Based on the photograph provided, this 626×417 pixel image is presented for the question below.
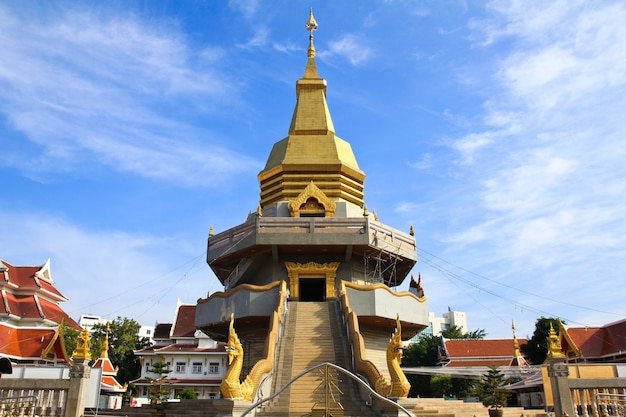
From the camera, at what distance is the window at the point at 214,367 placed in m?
41.4

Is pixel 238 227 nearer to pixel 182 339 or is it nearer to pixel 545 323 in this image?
pixel 182 339

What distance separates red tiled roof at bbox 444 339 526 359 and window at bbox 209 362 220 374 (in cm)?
1982

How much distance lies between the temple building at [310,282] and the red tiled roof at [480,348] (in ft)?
62.6

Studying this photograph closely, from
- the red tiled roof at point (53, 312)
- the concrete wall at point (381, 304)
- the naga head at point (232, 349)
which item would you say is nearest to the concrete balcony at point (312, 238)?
the concrete wall at point (381, 304)

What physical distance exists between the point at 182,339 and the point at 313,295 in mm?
21163

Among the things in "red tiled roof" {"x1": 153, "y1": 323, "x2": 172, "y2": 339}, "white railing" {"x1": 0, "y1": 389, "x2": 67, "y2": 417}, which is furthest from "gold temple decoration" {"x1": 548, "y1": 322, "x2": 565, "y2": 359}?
"red tiled roof" {"x1": 153, "y1": 323, "x2": 172, "y2": 339}

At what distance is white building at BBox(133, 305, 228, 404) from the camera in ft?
132

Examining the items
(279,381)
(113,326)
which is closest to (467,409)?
(279,381)

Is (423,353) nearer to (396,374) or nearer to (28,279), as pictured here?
(28,279)

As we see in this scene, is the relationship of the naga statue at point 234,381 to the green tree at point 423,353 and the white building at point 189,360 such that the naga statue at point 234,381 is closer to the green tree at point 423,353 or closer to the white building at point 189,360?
the white building at point 189,360

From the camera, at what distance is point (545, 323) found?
39719 mm

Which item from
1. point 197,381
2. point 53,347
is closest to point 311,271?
point 53,347

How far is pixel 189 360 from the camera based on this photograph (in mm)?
41688

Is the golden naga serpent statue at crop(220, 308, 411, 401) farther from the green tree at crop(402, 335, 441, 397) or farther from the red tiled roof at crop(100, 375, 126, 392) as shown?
the green tree at crop(402, 335, 441, 397)
